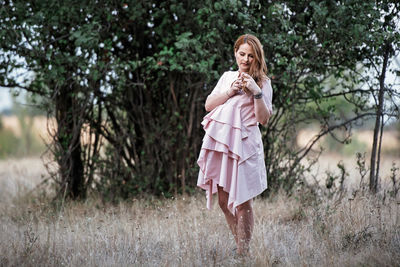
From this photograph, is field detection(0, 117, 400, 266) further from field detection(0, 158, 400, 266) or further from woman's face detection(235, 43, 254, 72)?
woman's face detection(235, 43, 254, 72)

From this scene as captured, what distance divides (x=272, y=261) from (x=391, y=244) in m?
1.01

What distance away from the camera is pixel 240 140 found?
10.8 ft

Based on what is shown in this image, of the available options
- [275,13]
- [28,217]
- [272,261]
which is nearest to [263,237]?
[272,261]

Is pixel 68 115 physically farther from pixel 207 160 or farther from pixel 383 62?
pixel 383 62

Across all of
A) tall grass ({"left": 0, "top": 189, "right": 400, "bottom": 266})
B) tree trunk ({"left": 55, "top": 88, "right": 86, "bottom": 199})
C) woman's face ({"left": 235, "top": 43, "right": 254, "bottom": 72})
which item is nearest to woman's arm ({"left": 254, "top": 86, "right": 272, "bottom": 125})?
woman's face ({"left": 235, "top": 43, "right": 254, "bottom": 72})

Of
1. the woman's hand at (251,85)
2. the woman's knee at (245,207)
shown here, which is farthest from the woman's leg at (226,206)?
the woman's hand at (251,85)

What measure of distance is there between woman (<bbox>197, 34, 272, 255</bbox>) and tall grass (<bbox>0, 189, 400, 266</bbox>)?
395mm

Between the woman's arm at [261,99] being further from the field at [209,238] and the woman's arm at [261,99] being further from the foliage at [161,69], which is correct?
the foliage at [161,69]

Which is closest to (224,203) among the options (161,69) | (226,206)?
(226,206)

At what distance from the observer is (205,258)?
343 cm

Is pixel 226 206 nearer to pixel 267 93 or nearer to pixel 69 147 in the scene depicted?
pixel 267 93

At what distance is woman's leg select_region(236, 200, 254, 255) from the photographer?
338cm

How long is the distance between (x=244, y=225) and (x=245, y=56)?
128 cm

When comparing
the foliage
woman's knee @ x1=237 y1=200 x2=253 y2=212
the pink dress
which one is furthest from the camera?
the foliage
